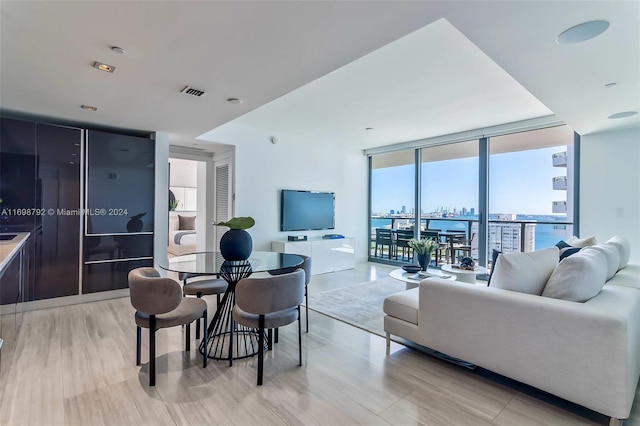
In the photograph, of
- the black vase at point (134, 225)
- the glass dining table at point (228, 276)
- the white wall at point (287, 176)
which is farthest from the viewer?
the white wall at point (287, 176)

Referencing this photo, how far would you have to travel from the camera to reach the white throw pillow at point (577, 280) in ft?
6.48

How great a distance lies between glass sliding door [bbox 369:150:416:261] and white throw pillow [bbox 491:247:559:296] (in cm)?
446

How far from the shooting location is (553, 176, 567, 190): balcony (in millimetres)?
4859

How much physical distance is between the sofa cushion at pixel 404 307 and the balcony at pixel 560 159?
12.6 ft

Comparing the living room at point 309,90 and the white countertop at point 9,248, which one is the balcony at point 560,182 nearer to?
the living room at point 309,90

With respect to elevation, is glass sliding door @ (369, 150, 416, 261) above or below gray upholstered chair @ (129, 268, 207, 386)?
above

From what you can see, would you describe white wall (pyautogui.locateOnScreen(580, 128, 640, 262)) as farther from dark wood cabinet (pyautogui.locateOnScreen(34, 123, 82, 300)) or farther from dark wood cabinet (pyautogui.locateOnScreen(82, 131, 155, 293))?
dark wood cabinet (pyautogui.locateOnScreen(34, 123, 82, 300))

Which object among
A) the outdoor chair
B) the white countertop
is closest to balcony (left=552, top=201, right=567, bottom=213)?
the outdoor chair

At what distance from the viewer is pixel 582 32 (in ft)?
6.27

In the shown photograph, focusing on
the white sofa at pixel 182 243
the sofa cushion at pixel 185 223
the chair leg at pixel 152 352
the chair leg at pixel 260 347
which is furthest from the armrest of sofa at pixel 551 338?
the sofa cushion at pixel 185 223

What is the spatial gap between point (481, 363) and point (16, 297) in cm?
441

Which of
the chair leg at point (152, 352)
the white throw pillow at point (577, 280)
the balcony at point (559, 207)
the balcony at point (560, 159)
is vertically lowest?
the chair leg at point (152, 352)

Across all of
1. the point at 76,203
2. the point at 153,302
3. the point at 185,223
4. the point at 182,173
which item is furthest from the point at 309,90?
the point at 182,173

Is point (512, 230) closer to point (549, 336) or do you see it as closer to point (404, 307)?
point (404, 307)
